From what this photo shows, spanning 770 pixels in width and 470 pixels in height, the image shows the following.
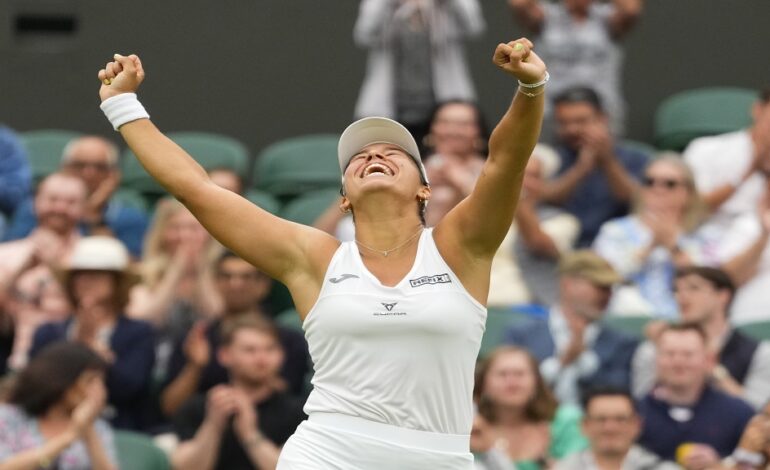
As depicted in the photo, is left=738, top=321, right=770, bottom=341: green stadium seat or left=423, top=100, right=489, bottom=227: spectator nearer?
left=738, top=321, right=770, bottom=341: green stadium seat

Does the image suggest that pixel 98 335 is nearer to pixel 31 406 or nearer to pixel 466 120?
pixel 31 406

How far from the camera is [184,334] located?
24.3 ft

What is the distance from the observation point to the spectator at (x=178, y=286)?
301 inches

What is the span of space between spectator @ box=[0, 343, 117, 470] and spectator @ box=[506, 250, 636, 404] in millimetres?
1765

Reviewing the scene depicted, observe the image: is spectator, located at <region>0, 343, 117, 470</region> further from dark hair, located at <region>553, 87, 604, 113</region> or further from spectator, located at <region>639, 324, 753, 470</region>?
dark hair, located at <region>553, 87, 604, 113</region>

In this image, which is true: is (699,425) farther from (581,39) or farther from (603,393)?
(581,39)

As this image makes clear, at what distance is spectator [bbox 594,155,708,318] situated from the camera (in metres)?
7.91

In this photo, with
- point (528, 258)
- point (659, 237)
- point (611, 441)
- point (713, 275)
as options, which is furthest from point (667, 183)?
point (611, 441)

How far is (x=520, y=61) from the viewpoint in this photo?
4309 mm

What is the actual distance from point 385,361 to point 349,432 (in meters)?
0.20

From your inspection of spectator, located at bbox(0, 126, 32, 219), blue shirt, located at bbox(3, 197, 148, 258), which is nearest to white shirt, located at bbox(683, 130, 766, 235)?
blue shirt, located at bbox(3, 197, 148, 258)

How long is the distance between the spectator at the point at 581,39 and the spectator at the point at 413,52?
1.23 feet

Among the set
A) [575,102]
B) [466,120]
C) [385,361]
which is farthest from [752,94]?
[385,361]

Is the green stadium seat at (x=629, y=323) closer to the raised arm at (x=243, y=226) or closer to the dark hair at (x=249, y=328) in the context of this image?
the dark hair at (x=249, y=328)
